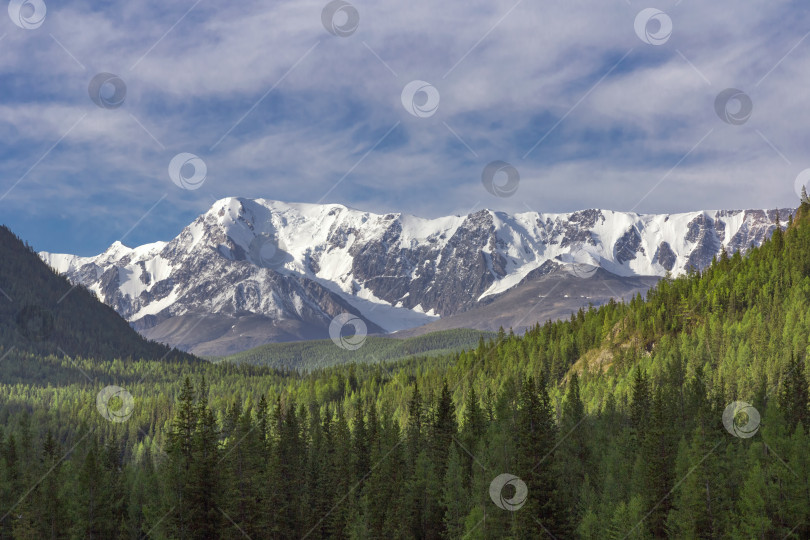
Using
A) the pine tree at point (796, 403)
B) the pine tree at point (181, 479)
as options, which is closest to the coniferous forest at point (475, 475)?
the pine tree at point (181, 479)

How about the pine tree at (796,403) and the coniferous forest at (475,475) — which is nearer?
the coniferous forest at (475,475)

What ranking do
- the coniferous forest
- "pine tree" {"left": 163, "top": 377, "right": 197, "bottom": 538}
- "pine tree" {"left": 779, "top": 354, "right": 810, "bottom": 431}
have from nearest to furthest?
"pine tree" {"left": 163, "top": 377, "right": 197, "bottom": 538}
the coniferous forest
"pine tree" {"left": 779, "top": 354, "right": 810, "bottom": 431}

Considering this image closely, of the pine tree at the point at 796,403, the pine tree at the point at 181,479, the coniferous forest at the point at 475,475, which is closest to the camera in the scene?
the pine tree at the point at 181,479

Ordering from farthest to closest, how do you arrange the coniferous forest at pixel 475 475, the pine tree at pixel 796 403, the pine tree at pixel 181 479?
the pine tree at pixel 796 403 < the coniferous forest at pixel 475 475 < the pine tree at pixel 181 479

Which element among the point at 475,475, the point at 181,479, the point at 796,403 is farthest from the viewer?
the point at 796,403

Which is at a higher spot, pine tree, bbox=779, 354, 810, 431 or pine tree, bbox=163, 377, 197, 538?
pine tree, bbox=779, 354, 810, 431

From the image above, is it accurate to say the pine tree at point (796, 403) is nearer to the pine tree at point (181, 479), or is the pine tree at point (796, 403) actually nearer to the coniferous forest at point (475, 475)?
the coniferous forest at point (475, 475)

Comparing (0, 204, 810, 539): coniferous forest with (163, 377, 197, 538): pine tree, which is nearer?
(163, 377, 197, 538): pine tree

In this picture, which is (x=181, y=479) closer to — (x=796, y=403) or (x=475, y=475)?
(x=475, y=475)

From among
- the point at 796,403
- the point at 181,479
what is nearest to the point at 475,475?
the point at 181,479

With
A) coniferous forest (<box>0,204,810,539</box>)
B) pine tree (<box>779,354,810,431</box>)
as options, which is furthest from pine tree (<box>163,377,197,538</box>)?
pine tree (<box>779,354,810,431</box>)

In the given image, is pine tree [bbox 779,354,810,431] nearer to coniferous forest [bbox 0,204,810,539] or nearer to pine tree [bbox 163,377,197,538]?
coniferous forest [bbox 0,204,810,539]

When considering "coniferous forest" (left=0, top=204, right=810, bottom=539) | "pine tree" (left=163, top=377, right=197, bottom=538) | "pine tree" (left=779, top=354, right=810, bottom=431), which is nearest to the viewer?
"pine tree" (left=163, top=377, right=197, bottom=538)

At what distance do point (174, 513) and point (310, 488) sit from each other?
113 feet
